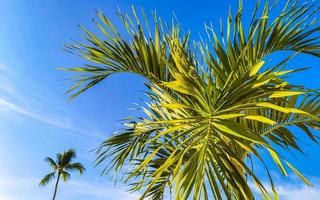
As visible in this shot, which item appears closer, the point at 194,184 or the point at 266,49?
the point at 194,184

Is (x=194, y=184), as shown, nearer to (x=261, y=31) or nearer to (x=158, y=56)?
(x=261, y=31)

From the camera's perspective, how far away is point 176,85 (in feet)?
7.91

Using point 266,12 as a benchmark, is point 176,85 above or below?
below

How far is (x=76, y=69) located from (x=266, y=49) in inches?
75.0

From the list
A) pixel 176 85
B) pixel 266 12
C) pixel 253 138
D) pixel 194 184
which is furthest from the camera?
pixel 266 12

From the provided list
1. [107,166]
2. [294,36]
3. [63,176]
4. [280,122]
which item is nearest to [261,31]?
[294,36]

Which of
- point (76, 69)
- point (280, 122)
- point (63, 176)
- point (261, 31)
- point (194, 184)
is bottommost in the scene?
Result: point (194, 184)

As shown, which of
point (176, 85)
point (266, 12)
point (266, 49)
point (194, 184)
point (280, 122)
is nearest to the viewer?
point (176, 85)

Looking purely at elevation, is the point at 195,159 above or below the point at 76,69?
below

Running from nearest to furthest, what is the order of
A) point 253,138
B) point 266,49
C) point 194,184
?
point 253,138
point 194,184
point 266,49

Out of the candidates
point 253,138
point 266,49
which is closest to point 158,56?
point 266,49

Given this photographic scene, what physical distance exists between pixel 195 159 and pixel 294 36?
1648 mm

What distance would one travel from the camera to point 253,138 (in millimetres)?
2252

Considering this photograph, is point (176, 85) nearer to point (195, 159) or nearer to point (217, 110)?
point (217, 110)
